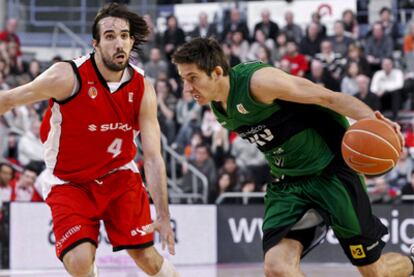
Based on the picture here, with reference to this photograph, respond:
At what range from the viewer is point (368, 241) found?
19.5 ft

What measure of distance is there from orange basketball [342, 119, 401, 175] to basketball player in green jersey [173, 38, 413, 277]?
253mm

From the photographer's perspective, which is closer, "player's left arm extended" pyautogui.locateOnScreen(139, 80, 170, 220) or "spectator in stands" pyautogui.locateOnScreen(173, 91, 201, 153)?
"player's left arm extended" pyautogui.locateOnScreen(139, 80, 170, 220)

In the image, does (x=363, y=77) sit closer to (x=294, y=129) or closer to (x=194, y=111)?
(x=194, y=111)

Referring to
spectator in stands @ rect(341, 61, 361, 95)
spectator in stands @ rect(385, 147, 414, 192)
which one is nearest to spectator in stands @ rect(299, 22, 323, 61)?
spectator in stands @ rect(341, 61, 361, 95)

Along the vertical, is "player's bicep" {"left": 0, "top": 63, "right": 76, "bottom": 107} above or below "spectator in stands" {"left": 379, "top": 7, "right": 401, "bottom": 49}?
above

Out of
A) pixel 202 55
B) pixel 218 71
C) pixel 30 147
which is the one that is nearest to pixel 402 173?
pixel 30 147

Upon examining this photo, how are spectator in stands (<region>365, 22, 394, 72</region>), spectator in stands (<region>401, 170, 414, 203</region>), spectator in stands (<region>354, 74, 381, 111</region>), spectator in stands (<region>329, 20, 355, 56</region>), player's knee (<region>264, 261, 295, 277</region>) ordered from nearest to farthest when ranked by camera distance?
player's knee (<region>264, 261, 295, 277</region>) → spectator in stands (<region>401, 170, 414, 203</region>) → spectator in stands (<region>354, 74, 381, 111</region>) → spectator in stands (<region>329, 20, 355, 56</region>) → spectator in stands (<region>365, 22, 394, 72</region>)

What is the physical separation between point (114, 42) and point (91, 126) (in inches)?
23.8

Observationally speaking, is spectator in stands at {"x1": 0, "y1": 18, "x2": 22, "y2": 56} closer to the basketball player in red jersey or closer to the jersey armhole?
the basketball player in red jersey

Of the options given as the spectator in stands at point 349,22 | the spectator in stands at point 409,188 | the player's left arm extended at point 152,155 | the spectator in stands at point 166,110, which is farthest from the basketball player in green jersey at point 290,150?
the spectator in stands at point 349,22

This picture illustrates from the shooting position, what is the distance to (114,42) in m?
6.17

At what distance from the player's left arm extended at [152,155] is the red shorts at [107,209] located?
35cm

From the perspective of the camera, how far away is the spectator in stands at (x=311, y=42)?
49.9ft

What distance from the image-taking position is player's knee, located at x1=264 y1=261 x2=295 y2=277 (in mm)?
5566
